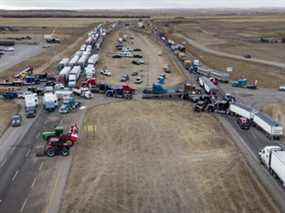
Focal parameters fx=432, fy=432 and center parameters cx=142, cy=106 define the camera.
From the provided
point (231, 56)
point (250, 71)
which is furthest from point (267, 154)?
point (231, 56)

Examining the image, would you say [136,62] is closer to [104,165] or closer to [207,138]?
[207,138]

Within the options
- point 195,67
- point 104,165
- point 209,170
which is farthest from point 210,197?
point 195,67

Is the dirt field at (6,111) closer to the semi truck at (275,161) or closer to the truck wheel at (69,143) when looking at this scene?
the truck wheel at (69,143)

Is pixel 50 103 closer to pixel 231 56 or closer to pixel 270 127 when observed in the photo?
pixel 270 127

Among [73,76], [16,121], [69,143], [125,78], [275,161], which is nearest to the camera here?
[275,161]

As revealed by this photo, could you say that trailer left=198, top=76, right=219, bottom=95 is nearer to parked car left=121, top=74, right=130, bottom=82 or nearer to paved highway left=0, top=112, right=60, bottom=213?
parked car left=121, top=74, right=130, bottom=82

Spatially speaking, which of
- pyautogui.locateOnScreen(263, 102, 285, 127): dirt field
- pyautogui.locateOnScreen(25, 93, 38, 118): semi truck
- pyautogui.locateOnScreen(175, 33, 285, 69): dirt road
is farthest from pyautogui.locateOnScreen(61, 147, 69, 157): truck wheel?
pyautogui.locateOnScreen(175, 33, 285, 69): dirt road
